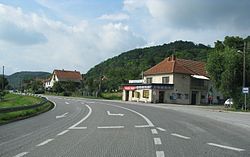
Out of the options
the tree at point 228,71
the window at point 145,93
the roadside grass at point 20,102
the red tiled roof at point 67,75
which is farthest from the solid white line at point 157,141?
the red tiled roof at point 67,75

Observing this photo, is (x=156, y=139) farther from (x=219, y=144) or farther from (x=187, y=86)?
(x=187, y=86)

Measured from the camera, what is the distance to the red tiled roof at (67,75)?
156 metres

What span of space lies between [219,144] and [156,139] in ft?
6.55

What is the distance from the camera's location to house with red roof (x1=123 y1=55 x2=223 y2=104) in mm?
68938

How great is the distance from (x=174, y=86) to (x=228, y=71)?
20.6m

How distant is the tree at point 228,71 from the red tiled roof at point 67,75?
10877cm

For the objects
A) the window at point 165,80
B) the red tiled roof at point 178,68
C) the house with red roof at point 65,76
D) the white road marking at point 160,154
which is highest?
the house with red roof at point 65,76

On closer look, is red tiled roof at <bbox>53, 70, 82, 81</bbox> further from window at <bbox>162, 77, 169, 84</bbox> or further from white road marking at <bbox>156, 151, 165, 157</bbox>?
white road marking at <bbox>156, 151, 165, 157</bbox>

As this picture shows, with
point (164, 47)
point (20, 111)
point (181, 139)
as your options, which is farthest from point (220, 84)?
point (164, 47)

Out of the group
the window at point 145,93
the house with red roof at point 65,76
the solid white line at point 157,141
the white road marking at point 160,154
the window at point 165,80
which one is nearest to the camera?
the white road marking at point 160,154

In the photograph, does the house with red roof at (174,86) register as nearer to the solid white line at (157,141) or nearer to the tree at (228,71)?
the tree at (228,71)

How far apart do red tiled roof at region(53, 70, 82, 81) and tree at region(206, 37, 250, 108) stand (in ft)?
357

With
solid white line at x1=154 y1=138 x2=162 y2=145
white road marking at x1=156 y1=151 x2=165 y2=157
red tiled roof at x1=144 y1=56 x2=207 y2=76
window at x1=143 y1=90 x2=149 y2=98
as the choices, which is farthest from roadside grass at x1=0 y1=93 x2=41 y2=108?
white road marking at x1=156 y1=151 x2=165 y2=157

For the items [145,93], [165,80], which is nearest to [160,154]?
[145,93]
